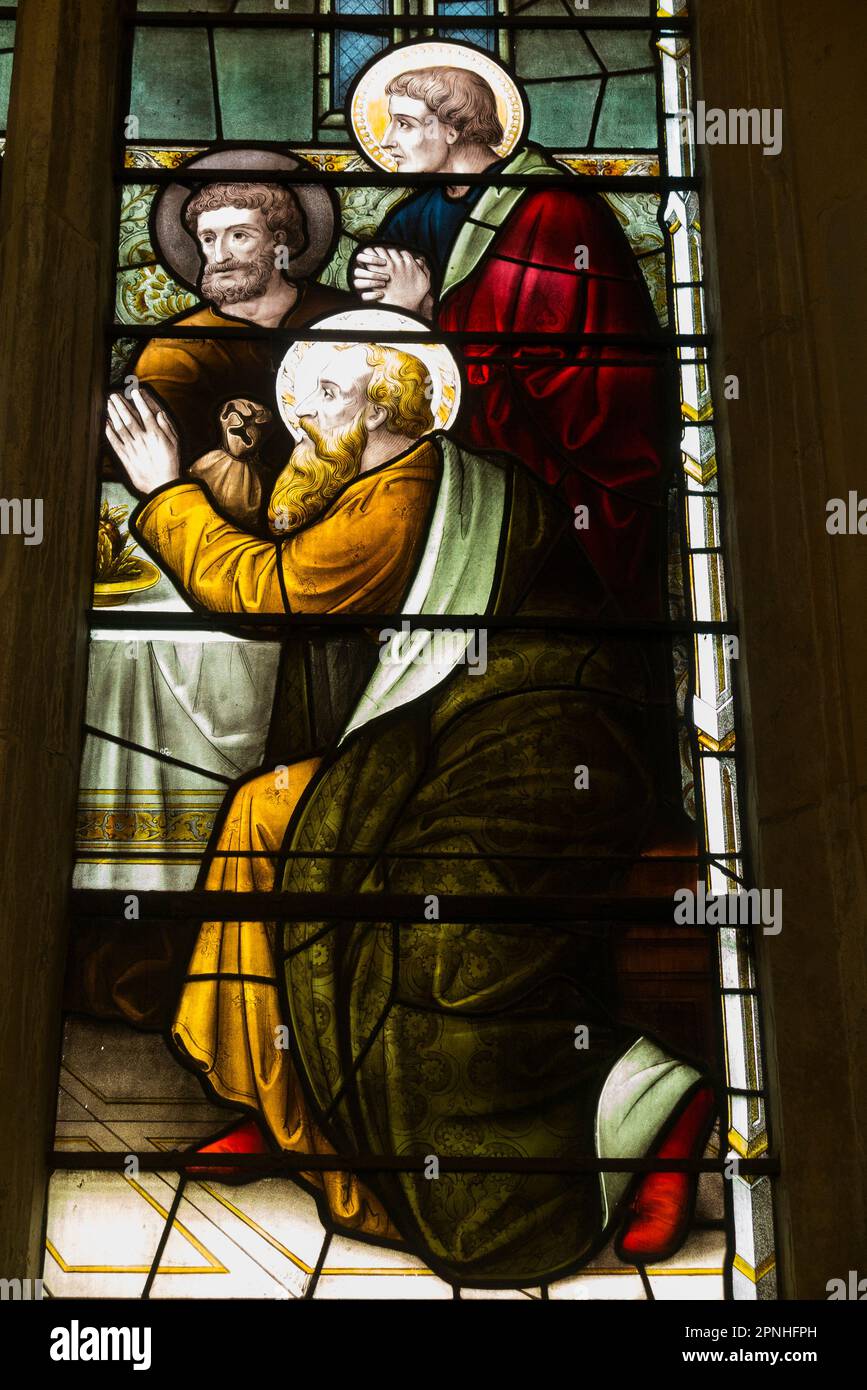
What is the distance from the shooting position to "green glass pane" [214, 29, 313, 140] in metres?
6.29

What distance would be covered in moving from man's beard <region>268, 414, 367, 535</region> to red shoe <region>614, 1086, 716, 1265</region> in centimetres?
192

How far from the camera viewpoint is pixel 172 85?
634 cm

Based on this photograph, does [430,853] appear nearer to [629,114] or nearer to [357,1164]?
[357,1164]

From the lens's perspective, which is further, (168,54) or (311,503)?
(168,54)

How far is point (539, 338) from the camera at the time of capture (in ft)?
19.6

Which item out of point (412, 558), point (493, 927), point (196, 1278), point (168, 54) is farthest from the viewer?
point (168, 54)

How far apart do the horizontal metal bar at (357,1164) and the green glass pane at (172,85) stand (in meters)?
3.12

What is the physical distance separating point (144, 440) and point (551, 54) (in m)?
1.88

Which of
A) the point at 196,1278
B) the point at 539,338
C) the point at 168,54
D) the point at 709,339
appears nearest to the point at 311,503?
the point at 539,338

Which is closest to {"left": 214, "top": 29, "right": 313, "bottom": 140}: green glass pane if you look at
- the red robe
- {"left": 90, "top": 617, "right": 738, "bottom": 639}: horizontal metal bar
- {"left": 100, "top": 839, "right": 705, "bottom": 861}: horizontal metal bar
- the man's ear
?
the red robe

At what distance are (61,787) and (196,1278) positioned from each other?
126 cm

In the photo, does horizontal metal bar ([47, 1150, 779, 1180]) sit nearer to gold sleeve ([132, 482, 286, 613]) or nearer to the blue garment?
gold sleeve ([132, 482, 286, 613])

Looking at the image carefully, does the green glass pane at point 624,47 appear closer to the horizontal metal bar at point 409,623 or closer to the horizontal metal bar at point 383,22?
the horizontal metal bar at point 383,22

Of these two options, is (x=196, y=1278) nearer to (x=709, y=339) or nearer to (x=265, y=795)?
(x=265, y=795)
